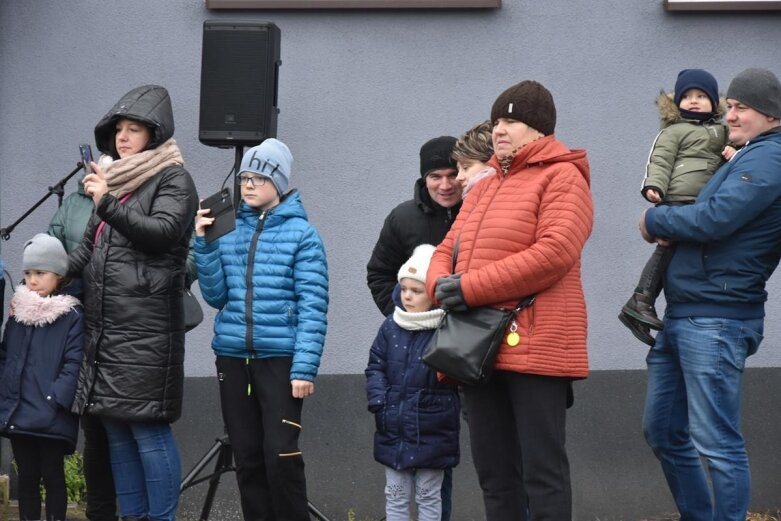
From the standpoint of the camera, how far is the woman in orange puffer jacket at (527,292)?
4.15 meters

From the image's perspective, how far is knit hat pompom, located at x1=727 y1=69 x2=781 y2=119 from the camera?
462cm

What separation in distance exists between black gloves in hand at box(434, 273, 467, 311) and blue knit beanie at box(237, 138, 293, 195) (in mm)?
1203

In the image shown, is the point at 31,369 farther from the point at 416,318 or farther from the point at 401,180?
the point at 401,180

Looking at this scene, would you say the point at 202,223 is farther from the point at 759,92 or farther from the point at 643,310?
the point at 759,92

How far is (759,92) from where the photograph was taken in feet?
15.2

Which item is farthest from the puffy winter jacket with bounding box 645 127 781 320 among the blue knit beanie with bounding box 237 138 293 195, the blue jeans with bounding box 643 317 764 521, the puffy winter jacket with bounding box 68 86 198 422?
the puffy winter jacket with bounding box 68 86 198 422

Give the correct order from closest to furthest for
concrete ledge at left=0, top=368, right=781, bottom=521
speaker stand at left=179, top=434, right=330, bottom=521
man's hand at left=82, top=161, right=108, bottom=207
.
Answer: man's hand at left=82, top=161, right=108, bottom=207 < speaker stand at left=179, top=434, right=330, bottom=521 < concrete ledge at left=0, top=368, right=781, bottom=521

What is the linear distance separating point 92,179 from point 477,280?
1696mm

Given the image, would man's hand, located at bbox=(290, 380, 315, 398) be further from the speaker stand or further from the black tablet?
the speaker stand

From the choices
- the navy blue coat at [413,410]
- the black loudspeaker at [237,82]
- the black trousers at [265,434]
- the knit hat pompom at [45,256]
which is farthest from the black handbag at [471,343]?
the black loudspeaker at [237,82]

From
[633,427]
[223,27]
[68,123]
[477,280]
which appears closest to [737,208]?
[477,280]

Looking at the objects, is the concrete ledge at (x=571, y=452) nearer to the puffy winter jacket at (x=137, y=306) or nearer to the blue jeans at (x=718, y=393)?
the puffy winter jacket at (x=137, y=306)

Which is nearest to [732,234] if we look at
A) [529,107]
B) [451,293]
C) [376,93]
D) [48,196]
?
[529,107]

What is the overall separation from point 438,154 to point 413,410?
1.10m
